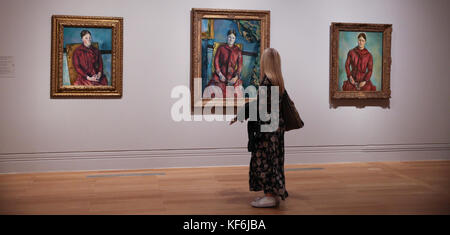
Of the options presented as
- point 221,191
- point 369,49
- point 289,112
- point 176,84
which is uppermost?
point 369,49

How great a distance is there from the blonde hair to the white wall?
3419 millimetres

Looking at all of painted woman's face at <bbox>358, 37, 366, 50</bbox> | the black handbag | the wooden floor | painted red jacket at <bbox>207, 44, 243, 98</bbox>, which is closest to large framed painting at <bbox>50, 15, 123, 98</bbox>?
the wooden floor

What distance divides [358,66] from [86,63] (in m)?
5.60

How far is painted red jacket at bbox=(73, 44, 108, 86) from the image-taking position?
343 inches

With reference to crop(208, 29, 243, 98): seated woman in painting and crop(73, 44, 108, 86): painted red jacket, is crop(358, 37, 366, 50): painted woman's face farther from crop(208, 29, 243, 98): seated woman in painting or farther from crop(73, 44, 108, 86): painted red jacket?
crop(73, 44, 108, 86): painted red jacket

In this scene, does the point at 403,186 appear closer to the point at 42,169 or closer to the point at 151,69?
the point at 151,69

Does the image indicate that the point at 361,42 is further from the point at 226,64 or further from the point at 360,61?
the point at 226,64

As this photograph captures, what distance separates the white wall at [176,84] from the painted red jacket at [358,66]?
19.6 inches

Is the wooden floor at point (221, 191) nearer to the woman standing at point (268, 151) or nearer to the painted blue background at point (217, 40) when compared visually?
the woman standing at point (268, 151)

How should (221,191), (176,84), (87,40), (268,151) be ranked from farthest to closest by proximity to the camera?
(176,84) < (87,40) < (221,191) < (268,151)

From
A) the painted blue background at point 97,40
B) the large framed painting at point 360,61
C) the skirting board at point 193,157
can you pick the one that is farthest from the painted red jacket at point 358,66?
the painted blue background at point 97,40

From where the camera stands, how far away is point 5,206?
617cm

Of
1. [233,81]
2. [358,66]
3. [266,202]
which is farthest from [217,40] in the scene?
[266,202]

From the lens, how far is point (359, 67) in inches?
388
